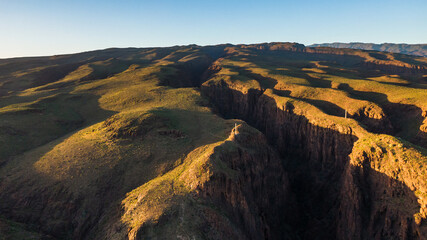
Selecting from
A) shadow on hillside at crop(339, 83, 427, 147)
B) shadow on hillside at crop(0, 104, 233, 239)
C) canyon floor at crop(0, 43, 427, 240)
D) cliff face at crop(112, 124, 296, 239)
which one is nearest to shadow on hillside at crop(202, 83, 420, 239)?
canyon floor at crop(0, 43, 427, 240)

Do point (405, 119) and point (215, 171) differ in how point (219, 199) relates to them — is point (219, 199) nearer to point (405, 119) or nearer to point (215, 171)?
point (215, 171)

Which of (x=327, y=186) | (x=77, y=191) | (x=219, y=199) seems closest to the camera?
(x=219, y=199)

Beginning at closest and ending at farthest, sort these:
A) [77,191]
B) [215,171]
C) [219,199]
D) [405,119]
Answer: [219,199] < [215,171] < [77,191] < [405,119]

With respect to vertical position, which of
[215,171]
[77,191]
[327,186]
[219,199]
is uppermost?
[215,171]

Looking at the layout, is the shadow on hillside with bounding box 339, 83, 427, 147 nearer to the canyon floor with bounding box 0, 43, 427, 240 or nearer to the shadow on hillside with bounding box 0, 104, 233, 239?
the canyon floor with bounding box 0, 43, 427, 240

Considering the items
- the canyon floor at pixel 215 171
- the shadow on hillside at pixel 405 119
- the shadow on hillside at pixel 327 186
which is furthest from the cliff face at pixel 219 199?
the shadow on hillside at pixel 405 119

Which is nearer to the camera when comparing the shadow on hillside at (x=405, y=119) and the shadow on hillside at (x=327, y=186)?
the shadow on hillside at (x=327, y=186)

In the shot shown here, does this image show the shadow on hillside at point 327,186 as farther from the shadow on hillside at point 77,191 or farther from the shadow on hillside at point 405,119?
the shadow on hillside at point 77,191

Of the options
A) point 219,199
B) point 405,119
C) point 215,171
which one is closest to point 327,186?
point 405,119
